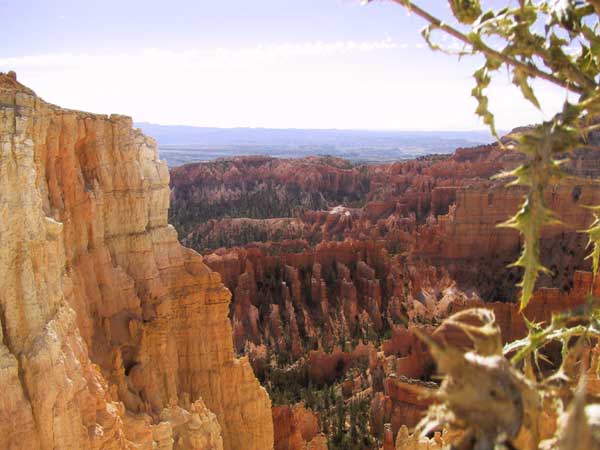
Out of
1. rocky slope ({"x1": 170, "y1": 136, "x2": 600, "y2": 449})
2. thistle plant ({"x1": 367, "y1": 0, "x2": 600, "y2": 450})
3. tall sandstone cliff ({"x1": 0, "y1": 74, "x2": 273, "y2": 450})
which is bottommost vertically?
rocky slope ({"x1": 170, "y1": 136, "x2": 600, "y2": 449})

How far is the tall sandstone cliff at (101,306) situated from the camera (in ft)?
19.9

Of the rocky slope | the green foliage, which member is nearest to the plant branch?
the green foliage

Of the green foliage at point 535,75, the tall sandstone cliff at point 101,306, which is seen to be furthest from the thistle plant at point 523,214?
the tall sandstone cliff at point 101,306

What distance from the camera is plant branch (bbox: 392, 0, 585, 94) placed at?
266cm

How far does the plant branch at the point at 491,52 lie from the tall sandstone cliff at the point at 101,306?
15.3 ft

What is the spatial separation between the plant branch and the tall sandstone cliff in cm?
467

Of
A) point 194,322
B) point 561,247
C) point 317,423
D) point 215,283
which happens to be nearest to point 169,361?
point 194,322

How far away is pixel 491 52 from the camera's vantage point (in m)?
2.68

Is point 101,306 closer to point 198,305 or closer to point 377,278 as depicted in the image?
point 198,305

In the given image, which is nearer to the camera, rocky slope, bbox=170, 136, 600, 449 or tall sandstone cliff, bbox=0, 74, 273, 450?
tall sandstone cliff, bbox=0, 74, 273, 450

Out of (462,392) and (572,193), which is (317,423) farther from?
(572,193)

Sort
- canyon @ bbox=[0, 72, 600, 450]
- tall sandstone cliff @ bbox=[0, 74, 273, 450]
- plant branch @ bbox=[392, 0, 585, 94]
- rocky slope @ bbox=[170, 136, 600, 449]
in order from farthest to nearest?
rocky slope @ bbox=[170, 136, 600, 449] < canyon @ bbox=[0, 72, 600, 450] < tall sandstone cliff @ bbox=[0, 74, 273, 450] < plant branch @ bbox=[392, 0, 585, 94]

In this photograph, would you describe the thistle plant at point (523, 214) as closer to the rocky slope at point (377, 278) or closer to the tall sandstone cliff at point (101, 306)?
the rocky slope at point (377, 278)

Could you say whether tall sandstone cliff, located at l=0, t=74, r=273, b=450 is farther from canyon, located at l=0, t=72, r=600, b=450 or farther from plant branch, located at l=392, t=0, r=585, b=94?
plant branch, located at l=392, t=0, r=585, b=94
